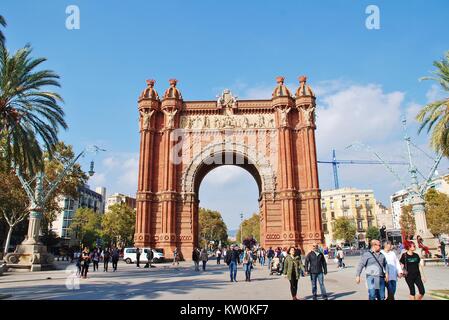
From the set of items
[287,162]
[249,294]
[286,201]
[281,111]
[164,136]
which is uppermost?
[281,111]

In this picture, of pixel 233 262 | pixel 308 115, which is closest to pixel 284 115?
pixel 308 115

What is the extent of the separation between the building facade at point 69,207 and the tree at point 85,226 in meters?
6.22

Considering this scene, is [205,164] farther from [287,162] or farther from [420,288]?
[420,288]

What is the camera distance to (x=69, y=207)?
89.4m

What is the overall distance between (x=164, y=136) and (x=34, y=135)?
20331mm

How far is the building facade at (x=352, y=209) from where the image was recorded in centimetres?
9688

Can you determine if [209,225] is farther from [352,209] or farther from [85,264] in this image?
[85,264]

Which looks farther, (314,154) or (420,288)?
(314,154)

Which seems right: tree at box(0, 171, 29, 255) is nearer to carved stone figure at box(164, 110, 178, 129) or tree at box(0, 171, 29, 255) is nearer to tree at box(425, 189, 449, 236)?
carved stone figure at box(164, 110, 178, 129)

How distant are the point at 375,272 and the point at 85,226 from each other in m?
74.1

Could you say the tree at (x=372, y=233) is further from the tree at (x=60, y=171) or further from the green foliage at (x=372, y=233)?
the tree at (x=60, y=171)
